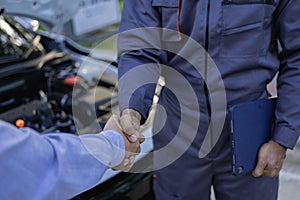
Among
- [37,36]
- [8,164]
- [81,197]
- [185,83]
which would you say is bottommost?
[81,197]

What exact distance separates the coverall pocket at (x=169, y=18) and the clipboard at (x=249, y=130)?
1.12 feet

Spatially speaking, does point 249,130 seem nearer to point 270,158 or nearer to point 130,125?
point 270,158

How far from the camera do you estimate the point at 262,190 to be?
5.00 ft

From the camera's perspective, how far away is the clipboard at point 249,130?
139 centimetres

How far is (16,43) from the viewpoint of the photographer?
2582mm

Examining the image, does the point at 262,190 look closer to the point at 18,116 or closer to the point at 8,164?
the point at 8,164

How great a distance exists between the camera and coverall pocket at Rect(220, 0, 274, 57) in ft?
4.38

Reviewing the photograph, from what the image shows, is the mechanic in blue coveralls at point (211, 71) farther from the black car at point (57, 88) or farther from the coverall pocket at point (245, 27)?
the black car at point (57, 88)

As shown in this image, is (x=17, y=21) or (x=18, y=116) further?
(x=17, y=21)

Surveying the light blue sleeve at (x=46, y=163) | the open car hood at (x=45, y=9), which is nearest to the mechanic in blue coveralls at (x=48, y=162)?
the light blue sleeve at (x=46, y=163)

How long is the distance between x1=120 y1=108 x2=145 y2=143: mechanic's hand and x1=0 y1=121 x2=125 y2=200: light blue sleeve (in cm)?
18

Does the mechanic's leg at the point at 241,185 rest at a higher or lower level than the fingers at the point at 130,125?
lower

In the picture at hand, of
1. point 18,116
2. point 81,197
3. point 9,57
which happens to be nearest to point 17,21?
point 9,57

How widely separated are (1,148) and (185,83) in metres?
0.77
